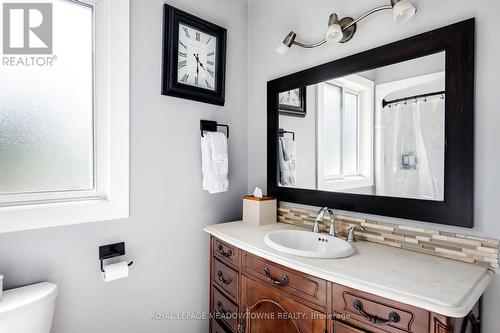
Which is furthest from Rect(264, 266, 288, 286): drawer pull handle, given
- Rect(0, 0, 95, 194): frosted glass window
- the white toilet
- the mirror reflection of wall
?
Rect(0, 0, 95, 194): frosted glass window

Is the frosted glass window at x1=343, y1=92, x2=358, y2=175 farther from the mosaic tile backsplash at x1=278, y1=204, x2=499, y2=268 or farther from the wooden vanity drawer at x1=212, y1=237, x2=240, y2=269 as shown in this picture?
the wooden vanity drawer at x1=212, y1=237, x2=240, y2=269

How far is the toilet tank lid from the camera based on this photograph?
103cm

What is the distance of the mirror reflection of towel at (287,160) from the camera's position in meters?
1.77

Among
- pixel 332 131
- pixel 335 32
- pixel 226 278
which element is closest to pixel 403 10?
pixel 335 32

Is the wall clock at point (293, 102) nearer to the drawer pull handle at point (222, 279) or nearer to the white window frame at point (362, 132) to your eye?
the white window frame at point (362, 132)

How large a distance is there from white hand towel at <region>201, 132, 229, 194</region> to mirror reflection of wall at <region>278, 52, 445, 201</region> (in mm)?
455

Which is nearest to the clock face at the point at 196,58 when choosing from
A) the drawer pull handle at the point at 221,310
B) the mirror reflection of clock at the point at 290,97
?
the mirror reflection of clock at the point at 290,97

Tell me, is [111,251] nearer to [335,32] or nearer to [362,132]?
[362,132]

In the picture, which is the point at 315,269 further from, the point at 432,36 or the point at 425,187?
the point at 432,36

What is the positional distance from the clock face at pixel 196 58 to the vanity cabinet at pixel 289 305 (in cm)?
103

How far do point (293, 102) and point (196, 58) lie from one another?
2.28ft

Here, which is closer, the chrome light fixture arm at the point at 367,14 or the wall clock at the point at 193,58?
the chrome light fixture arm at the point at 367,14

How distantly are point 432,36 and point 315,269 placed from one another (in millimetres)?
1116

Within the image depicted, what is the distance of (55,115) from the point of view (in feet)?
4.51
